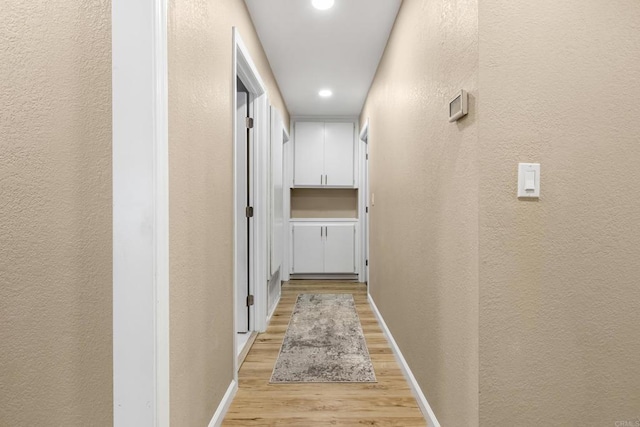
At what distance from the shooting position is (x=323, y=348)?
2521 mm

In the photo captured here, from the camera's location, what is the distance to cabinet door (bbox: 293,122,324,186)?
16.2 feet

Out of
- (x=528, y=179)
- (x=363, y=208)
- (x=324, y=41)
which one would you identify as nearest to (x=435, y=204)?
(x=528, y=179)

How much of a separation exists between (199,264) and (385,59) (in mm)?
2301

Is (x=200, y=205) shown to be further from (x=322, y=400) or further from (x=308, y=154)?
A: (x=308, y=154)

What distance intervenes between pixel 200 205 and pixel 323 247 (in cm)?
356

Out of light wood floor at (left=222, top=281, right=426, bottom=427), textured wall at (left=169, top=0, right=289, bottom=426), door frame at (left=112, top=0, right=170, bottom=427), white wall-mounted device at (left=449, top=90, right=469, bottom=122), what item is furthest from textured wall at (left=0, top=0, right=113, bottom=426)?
white wall-mounted device at (left=449, top=90, right=469, bottom=122)

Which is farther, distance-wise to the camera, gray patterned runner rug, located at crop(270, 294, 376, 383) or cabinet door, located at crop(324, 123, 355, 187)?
cabinet door, located at crop(324, 123, 355, 187)

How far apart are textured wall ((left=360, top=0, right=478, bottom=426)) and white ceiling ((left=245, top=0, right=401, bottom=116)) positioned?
20cm

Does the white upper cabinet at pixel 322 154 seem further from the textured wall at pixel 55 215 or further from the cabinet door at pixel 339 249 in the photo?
the textured wall at pixel 55 215

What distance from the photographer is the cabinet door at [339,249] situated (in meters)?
4.90

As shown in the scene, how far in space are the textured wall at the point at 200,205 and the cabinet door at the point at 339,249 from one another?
3.07m

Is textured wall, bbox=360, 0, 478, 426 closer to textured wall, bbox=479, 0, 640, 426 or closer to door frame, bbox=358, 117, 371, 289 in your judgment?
textured wall, bbox=479, 0, 640, 426

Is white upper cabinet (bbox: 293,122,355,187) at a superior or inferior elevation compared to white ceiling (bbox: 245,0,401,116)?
inferior

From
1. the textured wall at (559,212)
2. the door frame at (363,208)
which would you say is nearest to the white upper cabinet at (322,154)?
the door frame at (363,208)
